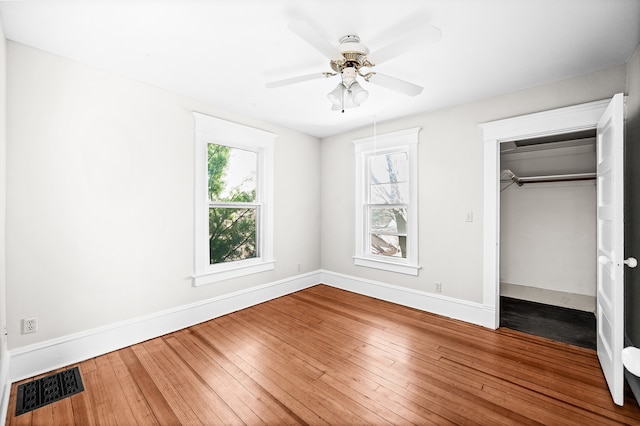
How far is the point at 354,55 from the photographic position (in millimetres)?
1962

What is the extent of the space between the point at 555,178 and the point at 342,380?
3.63 metres

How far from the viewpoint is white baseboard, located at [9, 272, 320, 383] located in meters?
2.17

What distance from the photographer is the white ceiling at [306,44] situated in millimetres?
1740

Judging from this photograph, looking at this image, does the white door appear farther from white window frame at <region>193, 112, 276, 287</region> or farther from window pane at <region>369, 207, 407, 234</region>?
white window frame at <region>193, 112, 276, 287</region>

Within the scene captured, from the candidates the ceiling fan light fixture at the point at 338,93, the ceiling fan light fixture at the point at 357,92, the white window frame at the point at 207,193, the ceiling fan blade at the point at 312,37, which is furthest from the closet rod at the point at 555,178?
the white window frame at the point at 207,193

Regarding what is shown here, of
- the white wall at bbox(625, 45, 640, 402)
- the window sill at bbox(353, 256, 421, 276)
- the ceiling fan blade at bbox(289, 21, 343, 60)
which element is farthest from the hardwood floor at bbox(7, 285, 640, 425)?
the ceiling fan blade at bbox(289, 21, 343, 60)

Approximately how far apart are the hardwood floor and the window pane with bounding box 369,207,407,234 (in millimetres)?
1377

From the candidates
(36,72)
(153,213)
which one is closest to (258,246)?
(153,213)

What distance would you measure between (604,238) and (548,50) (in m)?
1.54

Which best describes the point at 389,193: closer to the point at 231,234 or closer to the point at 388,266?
the point at 388,266

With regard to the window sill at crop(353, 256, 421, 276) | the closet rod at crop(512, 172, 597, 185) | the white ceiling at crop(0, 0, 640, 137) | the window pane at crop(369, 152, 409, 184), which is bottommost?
the window sill at crop(353, 256, 421, 276)

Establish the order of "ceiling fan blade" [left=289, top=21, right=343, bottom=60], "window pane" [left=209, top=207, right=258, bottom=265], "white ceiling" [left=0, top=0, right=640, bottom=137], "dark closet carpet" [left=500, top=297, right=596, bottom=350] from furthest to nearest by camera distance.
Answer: "window pane" [left=209, top=207, right=258, bottom=265] < "dark closet carpet" [left=500, top=297, right=596, bottom=350] < "white ceiling" [left=0, top=0, right=640, bottom=137] < "ceiling fan blade" [left=289, top=21, right=343, bottom=60]

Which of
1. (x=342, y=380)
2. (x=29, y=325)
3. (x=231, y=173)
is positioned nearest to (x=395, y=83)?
(x=342, y=380)

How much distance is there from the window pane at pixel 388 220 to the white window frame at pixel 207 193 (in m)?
1.57
